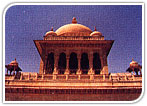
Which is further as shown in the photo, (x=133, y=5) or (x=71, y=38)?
(x=71, y=38)

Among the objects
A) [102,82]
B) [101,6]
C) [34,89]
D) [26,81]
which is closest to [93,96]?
[102,82]

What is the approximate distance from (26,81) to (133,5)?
31.7ft

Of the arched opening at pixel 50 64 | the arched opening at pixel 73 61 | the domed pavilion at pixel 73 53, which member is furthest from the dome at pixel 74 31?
the arched opening at pixel 50 64

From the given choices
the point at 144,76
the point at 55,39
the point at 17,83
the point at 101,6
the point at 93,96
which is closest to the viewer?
the point at 144,76

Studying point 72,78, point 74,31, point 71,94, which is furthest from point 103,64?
point 71,94

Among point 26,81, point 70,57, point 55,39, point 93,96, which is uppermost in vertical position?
point 55,39

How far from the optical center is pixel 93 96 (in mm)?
14164

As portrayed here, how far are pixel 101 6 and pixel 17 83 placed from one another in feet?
28.6

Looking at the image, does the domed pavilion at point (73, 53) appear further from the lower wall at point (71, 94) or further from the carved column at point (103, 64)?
the lower wall at point (71, 94)

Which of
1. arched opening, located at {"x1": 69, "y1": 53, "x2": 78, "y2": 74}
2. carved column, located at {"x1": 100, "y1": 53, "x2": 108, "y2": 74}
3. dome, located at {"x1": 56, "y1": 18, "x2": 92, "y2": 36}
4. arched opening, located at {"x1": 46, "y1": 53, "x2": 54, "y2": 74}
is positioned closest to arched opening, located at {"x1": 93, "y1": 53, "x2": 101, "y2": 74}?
carved column, located at {"x1": 100, "y1": 53, "x2": 108, "y2": 74}

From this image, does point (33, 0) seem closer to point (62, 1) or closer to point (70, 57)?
point (62, 1)

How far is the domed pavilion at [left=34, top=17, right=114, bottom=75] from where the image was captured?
19.3 metres

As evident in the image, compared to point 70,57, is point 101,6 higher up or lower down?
higher up

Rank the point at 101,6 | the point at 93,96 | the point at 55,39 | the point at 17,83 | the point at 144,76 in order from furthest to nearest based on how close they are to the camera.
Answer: the point at 55,39
the point at 17,83
the point at 93,96
the point at 101,6
the point at 144,76
